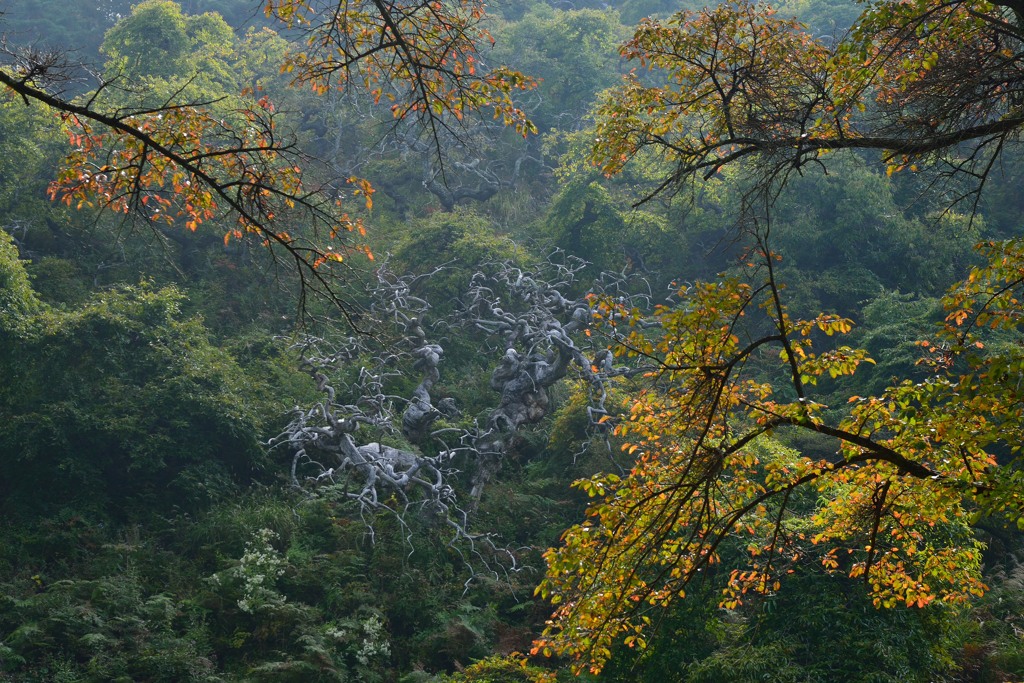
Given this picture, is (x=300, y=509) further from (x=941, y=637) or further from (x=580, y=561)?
(x=941, y=637)

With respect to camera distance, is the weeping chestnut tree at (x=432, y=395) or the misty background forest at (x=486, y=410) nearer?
the misty background forest at (x=486, y=410)

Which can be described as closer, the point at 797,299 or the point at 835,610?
the point at 835,610

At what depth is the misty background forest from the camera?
5.11 metres

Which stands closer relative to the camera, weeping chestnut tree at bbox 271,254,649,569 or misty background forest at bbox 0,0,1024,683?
misty background forest at bbox 0,0,1024,683

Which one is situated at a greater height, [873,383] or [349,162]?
[349,162]

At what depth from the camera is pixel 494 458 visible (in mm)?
14625

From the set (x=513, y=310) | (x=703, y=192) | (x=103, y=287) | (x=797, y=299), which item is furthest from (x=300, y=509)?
(x=703, y=192)

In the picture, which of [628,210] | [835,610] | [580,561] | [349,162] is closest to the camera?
[580,561]

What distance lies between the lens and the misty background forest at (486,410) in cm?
511

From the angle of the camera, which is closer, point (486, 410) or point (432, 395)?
point (486, 410)

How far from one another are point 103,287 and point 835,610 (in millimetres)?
14873

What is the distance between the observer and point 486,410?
16234 millimetres

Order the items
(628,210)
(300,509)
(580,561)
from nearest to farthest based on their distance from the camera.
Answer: (580,561)
(300,509)
(628,210)

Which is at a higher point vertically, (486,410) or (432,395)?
(432,395)
